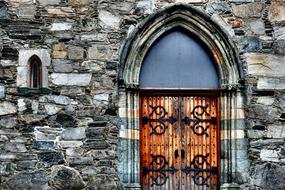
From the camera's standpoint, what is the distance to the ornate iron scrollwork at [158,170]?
670 cm

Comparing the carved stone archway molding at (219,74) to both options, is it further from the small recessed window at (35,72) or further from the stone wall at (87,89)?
the small recessed window at (35,72)

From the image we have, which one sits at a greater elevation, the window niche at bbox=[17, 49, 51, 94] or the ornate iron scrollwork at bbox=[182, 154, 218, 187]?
the window niche at bbox=[17, 49, 51, 94]

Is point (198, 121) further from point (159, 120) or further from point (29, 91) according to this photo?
point (29, 91)

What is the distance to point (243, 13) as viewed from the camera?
264 inches

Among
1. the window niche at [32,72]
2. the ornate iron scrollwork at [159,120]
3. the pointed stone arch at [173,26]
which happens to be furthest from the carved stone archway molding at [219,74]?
the window niche at [32,72]

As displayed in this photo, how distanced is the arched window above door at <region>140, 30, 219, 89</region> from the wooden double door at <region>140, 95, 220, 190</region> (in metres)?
0.26

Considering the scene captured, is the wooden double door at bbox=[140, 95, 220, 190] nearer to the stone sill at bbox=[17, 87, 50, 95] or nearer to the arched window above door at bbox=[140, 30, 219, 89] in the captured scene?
the arched window above door at bbox=[140, 30, 219, 89]

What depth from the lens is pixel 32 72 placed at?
660 cm

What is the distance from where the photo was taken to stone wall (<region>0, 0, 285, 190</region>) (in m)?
6.44

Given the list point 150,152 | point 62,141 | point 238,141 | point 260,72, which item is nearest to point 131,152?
point 150,152

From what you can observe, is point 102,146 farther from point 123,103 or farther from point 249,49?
point 249,49

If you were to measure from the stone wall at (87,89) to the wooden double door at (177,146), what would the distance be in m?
0.40

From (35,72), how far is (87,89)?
0.69 metres

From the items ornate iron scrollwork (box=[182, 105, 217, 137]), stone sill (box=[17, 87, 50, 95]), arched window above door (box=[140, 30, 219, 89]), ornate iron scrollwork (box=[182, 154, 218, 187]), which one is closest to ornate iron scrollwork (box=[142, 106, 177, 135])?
ornate iron scrollwork (box=[182, 105, 217, 137])
